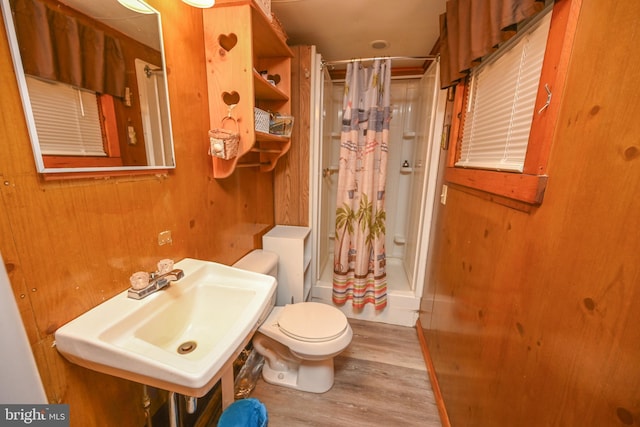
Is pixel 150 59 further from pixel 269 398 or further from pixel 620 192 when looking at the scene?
pixel 269 398

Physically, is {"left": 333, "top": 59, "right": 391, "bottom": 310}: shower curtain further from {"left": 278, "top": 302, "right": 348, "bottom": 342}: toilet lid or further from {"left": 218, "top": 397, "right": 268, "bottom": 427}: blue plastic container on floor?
{"left": 218, "top": 397, "right": 268, "bottom": 427}: blue plastic container on floor

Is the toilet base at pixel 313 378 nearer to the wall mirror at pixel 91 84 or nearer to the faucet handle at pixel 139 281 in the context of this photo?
the faucet handle at pixel 139 281

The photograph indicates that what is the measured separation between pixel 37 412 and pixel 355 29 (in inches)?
89.2

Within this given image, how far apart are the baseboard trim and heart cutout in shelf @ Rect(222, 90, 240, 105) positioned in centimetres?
191

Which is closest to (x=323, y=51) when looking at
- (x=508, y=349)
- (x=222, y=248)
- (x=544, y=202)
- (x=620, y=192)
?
(x=222, y=248)

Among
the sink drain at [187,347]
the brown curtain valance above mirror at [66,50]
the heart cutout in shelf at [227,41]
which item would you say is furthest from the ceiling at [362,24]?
the sink drain at [187,347]

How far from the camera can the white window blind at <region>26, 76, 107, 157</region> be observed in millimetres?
563

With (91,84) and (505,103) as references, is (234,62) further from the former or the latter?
(505,103)

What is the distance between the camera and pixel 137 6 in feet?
2.60

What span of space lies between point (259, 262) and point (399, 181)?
179 cm

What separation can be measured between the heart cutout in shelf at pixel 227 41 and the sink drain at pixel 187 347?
1.23m

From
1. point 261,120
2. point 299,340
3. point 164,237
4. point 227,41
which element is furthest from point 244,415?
point 227,41

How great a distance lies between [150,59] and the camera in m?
0.84

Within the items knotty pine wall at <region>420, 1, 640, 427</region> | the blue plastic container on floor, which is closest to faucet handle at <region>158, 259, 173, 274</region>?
the blue plastic container on floor
